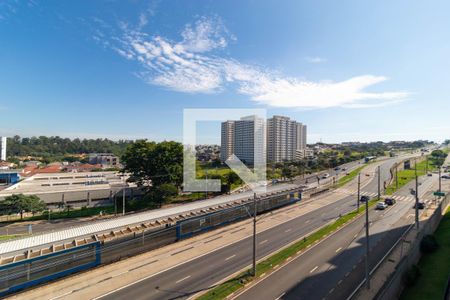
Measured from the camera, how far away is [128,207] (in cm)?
4003

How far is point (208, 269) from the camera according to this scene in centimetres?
1744

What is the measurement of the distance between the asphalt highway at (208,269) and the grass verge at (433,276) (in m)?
9.47

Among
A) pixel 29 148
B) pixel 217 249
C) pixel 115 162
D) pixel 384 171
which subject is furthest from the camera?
pixel 29 148

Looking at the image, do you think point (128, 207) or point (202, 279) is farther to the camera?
point (128, 207)

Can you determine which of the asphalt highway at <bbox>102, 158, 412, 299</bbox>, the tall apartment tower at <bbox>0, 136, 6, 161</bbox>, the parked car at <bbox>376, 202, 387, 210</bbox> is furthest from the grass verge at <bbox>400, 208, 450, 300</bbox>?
the tall apartment tower at <bbox>0, 136, 6, 161</bbox>

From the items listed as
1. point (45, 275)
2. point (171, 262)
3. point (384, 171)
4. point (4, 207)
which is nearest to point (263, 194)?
point (171, 262)

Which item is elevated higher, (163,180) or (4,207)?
(163,180)

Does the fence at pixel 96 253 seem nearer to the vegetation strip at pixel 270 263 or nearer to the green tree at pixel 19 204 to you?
the vegetation strip at pixel 270 263

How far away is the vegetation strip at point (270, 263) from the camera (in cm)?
1431

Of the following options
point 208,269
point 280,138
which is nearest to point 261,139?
point 280,138

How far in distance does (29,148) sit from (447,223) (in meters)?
196

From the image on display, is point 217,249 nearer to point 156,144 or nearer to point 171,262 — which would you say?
point 171,262

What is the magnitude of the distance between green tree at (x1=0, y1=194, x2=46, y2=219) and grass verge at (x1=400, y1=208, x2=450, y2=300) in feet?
142

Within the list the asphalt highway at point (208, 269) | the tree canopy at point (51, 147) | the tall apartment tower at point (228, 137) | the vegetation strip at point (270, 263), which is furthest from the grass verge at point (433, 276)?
the tree canopy at point (51, 147)
